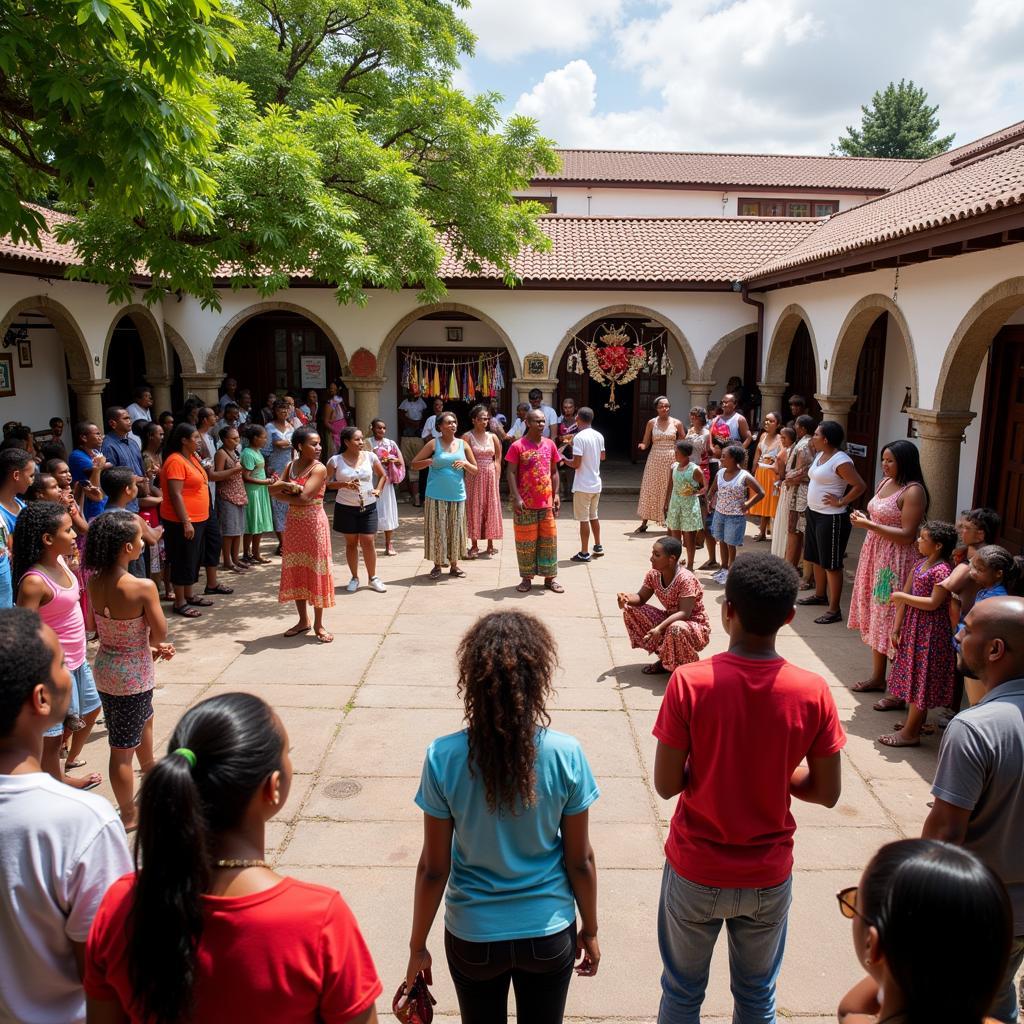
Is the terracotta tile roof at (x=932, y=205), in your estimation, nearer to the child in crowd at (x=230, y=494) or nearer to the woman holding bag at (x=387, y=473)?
the woman holding bag at (x=387, y=473)

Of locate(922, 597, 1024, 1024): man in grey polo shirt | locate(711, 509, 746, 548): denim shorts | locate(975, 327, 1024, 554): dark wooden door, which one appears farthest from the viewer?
locate(975, 327, 1024, 554): dark wooden door

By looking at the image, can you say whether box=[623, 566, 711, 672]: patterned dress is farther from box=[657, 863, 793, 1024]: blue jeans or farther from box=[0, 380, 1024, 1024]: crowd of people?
box=[657, 863, 793, 1024]: blue jeans

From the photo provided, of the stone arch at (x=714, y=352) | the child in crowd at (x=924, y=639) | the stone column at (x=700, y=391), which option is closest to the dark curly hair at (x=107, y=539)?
the child in crowd at (x=924, y=639)

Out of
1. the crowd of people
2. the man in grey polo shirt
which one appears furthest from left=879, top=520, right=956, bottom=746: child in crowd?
the man in grey polo shirt

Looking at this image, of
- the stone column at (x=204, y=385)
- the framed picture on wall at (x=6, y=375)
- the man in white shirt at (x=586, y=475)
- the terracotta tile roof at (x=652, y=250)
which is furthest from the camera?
the stone column at (x=204, y=385)

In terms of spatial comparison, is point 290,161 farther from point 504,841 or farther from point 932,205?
point 504,841

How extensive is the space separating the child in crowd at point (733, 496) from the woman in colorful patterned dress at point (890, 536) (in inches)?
86.7

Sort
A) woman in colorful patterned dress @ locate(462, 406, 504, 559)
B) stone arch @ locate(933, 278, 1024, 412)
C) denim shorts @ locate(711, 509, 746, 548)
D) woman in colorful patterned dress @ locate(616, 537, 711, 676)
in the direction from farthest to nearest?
woman in colorful patterned dress @ locate(462, 406, 504, 559), denim shorts @ locate(711, 509, 746, 548), stone arch @ locate(933, 278, 1024, 412), woman in colorful patterned dress @ locate(616, 537, 711, 676)

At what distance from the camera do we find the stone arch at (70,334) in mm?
10931

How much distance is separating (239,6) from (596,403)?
981cm

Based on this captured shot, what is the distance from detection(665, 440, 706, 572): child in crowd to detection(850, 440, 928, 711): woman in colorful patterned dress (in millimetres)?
2795

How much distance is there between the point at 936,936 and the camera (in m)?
1.37

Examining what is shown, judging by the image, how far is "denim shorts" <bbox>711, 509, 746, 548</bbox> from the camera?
27.9 ft

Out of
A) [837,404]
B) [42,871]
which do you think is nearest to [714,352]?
[837,404]
